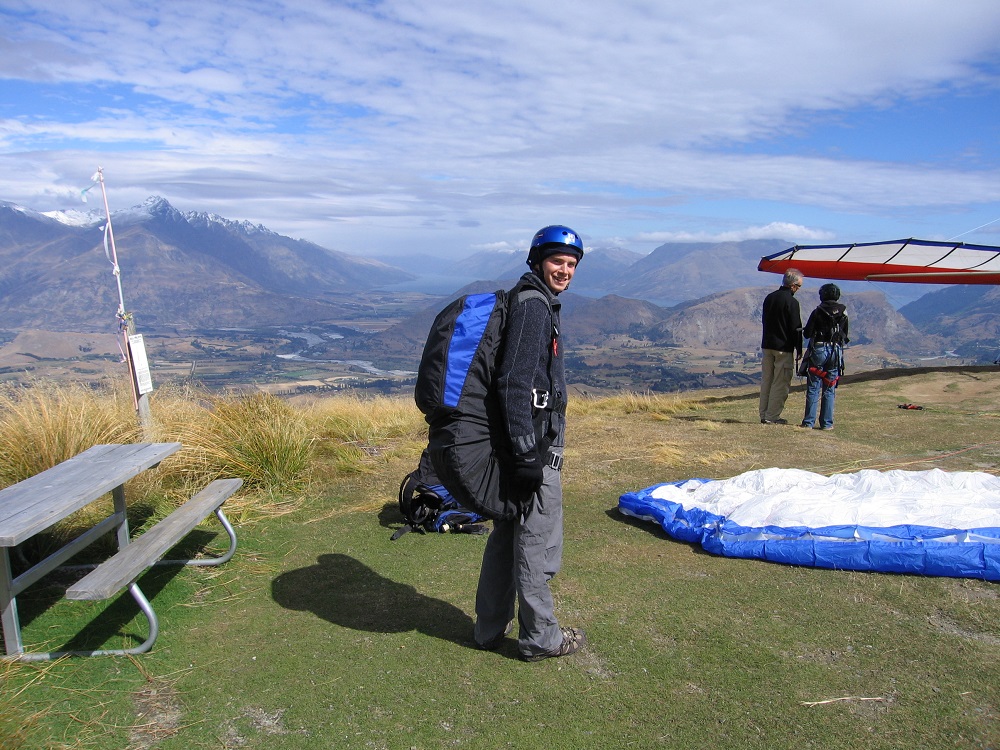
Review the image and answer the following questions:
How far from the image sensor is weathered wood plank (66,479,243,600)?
3.06 metres

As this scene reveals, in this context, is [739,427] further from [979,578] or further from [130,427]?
[130,427]

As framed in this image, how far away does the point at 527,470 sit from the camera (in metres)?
2.85

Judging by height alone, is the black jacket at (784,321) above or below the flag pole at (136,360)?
above

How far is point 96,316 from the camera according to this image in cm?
13525

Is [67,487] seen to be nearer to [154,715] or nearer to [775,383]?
[154,715]

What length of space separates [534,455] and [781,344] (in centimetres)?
741

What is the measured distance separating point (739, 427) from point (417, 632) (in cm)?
623

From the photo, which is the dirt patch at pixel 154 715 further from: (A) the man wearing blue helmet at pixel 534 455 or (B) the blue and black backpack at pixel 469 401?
(B) the blue and black backpack at pixel 469 401

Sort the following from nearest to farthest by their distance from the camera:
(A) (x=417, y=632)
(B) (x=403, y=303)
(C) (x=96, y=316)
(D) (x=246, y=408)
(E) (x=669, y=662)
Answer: (E) (x=669, y=662) < (A) (x=417, y=632) < (D) (x=246, y=408) < (C) (x=96, y=316) < (B) (x=403, y=303)

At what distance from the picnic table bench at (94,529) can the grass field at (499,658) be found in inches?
8.4

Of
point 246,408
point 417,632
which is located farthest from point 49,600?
point 246,408

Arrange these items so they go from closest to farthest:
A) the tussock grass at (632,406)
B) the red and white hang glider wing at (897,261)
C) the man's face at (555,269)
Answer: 1. the man's face at (555,269)
2. the tussock grass at (632,406)
3. the red and white hang glider wing at (897,261)

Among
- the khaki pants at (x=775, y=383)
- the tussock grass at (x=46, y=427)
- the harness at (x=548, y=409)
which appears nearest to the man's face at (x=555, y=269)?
the harness at (x=548, y=409)

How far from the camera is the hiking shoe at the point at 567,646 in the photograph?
10.7 ft
